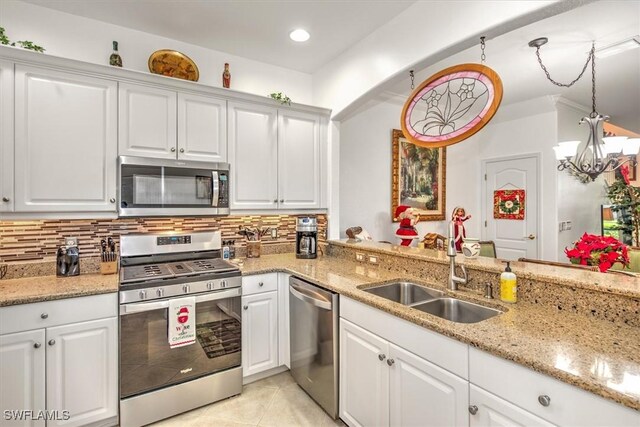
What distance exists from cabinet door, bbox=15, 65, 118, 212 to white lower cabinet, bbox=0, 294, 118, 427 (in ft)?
2.29

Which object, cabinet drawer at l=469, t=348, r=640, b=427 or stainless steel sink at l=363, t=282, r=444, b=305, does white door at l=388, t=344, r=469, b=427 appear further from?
stainless steel sink at l=363, t=282, r=444, b=305

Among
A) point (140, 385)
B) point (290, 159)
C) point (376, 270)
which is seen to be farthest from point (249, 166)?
point (140, 385)

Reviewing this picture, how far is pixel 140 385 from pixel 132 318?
1.45 ft

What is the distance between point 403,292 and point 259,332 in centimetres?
116

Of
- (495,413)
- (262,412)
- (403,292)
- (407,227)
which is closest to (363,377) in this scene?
(403,292)

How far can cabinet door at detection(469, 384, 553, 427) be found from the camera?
3.56 feet

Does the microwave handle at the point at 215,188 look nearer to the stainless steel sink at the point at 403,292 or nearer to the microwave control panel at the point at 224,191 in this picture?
the microwave control panel at the point at 224,191

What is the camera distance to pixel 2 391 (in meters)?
1.71

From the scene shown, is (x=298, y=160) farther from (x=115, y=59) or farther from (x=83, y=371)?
(x=83, y=371)

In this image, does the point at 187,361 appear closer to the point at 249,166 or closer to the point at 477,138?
the point at 249,166

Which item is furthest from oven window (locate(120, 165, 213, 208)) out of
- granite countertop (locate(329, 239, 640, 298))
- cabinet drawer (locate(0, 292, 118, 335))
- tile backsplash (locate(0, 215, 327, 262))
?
granite countertop (locate(329, 239, 640, 298))

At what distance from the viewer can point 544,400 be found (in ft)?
3.38

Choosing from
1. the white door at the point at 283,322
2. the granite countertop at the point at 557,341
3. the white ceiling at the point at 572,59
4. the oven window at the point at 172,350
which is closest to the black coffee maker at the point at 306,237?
the white door at the point at 283,322

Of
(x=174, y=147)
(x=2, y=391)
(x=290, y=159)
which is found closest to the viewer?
(x=2, y=391)
